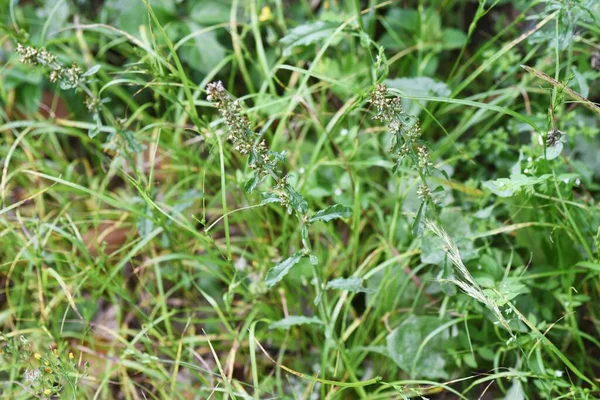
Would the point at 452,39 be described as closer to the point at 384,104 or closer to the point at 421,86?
the point at 421,86

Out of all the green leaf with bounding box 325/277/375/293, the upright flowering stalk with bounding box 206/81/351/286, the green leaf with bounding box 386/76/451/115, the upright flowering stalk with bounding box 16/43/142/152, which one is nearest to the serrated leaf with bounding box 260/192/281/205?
the upright flowering stalk with bounding box 206/81/351/286

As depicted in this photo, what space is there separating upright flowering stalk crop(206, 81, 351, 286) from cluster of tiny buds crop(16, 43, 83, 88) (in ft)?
1.15

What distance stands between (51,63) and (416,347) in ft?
2.95

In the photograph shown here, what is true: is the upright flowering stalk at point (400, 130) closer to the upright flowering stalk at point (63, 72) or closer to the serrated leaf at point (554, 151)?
the serrated leaf at point (554, 151)

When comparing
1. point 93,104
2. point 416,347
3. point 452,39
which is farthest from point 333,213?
point 452,39

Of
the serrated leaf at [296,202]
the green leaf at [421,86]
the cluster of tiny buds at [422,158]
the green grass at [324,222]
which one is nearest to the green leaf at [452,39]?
the green grass at [324,222]

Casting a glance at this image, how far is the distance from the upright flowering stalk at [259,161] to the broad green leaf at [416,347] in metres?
0.34

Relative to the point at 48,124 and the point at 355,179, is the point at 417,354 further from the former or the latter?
the point at 48,124

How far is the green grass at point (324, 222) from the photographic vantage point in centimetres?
118

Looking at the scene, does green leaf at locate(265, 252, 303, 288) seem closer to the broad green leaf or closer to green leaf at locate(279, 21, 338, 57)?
the broad green leaf

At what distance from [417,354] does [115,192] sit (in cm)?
114

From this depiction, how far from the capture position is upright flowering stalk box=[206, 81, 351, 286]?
944mm

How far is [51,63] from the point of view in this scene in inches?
44.9

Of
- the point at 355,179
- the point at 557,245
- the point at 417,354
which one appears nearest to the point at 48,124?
the point at 355,179
